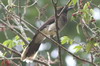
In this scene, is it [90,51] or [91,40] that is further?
[90,51]

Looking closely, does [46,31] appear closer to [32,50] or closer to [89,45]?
[32,50]

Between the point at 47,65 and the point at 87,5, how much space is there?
3.04ft

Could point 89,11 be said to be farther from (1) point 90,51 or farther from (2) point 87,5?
(1) point 90,51

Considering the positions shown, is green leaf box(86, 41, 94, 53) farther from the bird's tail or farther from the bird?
the bird

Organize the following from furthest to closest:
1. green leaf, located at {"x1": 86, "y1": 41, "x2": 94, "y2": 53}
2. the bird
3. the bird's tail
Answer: the bird → the bird's tail → green leaf, located at {"x1": 86, "y1": 41, "x2": 94, "y2": 53}

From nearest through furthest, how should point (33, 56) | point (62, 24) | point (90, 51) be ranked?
point (90, 51) → point (33, 56) → point (62, 24)

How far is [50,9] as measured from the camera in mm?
14547

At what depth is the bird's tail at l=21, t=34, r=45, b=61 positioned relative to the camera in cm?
565

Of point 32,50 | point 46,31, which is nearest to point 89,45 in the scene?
point 32,50

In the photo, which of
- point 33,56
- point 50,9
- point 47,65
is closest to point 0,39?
point 50,9

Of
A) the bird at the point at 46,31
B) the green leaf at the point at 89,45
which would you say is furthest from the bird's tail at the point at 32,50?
the green leaf at the point at 89,45

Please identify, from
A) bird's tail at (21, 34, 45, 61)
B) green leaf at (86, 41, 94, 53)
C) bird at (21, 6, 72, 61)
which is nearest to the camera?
green leaf at (86, 41, 94, 53)

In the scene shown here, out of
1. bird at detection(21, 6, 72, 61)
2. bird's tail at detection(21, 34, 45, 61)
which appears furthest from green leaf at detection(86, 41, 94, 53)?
bird at detection(21, 6, 72, 61)

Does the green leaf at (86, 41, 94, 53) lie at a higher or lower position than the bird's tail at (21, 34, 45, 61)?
lower
